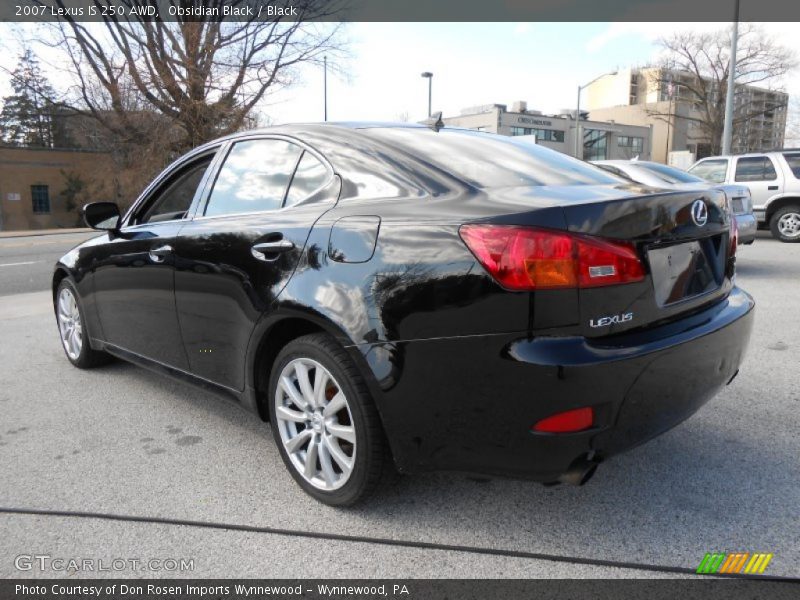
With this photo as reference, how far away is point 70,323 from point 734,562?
454cm

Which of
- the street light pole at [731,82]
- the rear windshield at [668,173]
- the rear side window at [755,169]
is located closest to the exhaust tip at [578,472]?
the rear windshield at [668,173]

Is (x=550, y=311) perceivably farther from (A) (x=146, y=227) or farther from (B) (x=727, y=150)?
(B) (x=727, y=150)

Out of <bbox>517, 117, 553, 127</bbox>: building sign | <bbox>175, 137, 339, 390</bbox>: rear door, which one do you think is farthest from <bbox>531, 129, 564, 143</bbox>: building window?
<bbox>175, 137, 339, 390</bbox>: rear door

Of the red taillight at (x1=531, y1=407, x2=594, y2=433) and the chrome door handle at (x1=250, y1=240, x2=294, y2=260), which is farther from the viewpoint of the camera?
the chrome door handle at (x1=250, y1=240, x2=294, y2=260)

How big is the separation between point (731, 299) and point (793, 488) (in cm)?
84

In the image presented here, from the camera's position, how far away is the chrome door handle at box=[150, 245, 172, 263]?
3.44 meters

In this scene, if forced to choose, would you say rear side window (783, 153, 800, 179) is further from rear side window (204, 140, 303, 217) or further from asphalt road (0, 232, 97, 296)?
asphalt road (0, 232, 97, 296)

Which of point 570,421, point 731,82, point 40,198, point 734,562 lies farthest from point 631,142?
point 570,421

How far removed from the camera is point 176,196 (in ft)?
12.6

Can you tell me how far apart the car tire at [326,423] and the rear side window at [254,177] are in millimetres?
826

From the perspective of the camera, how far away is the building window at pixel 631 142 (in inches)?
3164

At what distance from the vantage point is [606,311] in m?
2.09

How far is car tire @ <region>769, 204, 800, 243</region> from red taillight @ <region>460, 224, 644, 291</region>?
12.8m

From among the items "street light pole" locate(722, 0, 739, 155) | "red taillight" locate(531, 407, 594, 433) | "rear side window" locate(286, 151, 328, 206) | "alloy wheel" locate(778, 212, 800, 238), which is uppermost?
"street light pole" locate(722, 0, 739, 155)
